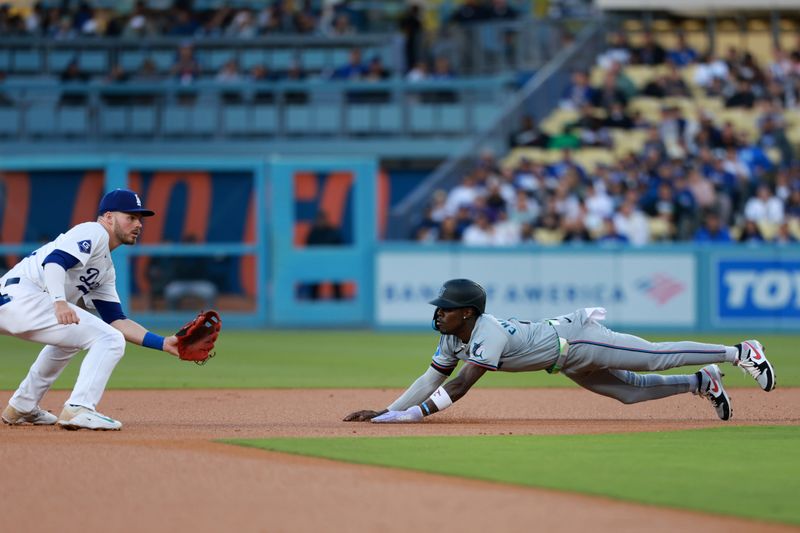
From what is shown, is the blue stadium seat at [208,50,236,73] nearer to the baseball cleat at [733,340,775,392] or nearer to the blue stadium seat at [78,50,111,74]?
the blue stadium seat at [78,50,111,74]

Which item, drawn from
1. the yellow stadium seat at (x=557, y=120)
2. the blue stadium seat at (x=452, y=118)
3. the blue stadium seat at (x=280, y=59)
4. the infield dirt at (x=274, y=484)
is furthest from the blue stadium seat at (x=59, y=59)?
the infield dirt at (x=274, y=484)

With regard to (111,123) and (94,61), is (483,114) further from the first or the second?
(94,61)

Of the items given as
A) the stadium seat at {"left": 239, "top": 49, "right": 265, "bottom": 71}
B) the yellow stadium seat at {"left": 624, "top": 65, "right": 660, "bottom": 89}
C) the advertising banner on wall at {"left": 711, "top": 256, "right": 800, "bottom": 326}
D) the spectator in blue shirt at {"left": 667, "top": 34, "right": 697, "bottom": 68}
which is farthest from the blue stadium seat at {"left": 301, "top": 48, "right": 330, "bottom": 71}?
the advertising banner on wall at {"left": 711, "top": 256, "right": 800, "bottom": 326}

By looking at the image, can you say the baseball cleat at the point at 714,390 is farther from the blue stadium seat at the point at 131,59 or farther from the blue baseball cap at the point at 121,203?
the blue stadium seat at the point at 131,59

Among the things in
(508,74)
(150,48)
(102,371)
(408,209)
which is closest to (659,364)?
(102,371)

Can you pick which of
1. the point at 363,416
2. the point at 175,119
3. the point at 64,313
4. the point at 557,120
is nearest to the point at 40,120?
the point at 175,119

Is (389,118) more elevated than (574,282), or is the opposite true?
(389,118)
